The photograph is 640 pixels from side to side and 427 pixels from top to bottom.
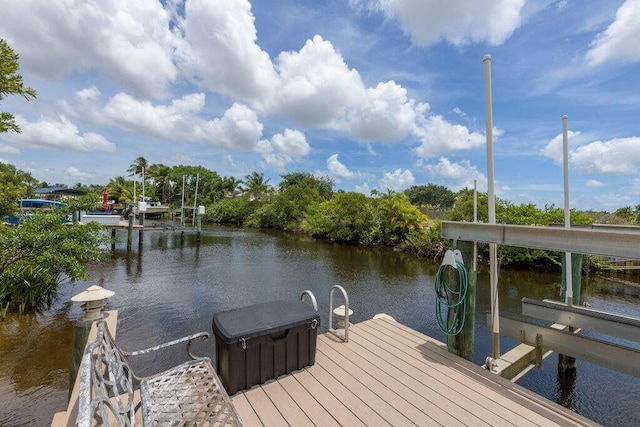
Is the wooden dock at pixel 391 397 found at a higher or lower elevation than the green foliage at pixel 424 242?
lower

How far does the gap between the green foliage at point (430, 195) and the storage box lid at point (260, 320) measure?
44602 mm

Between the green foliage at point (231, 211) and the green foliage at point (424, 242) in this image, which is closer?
the green foliage at point (424, 242)

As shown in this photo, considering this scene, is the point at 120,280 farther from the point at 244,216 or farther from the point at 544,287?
the point at 244,216

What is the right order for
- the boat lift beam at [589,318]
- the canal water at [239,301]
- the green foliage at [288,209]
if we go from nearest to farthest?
the boat lift beam at [589,318] → the canal water at [239,301] → the green foliage at [288,209]

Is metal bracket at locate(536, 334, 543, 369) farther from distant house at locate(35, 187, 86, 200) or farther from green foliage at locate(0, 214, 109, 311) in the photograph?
distant house at locate(35, 187, 86, 200)

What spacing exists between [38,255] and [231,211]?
88.5ft

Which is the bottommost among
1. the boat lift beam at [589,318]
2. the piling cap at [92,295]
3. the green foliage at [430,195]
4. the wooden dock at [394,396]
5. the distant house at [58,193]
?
the wooden dock at [394,396]

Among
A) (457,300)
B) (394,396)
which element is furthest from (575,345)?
(394,396)

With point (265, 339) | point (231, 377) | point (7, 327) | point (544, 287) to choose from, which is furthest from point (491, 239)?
point (544, 287)

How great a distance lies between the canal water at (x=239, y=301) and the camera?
3773 mm

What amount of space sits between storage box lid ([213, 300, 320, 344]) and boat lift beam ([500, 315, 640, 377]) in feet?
7.42

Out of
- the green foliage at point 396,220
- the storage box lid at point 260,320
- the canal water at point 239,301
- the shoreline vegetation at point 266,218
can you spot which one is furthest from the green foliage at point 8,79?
the green foliage at point 396,220

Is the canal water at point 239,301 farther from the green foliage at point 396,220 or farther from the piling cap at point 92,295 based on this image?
the green foliage at point 396,220

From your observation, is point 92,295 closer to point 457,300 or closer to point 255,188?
point 457,300
